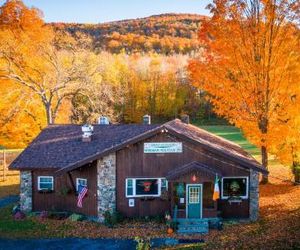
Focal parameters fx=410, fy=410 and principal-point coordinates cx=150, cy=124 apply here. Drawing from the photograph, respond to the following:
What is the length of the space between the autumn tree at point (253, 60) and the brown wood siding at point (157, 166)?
4.98 m

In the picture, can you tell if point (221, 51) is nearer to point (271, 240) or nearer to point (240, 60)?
point (240, 60)

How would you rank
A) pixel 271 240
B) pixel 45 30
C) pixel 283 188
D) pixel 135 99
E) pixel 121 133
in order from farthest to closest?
1. pixel 135 99
2. pixel 45 30
3. pixel 283 188
4. pixel 121 133
5. pixel 271 240

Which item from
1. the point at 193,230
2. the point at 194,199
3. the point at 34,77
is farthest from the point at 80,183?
the point at 34,77

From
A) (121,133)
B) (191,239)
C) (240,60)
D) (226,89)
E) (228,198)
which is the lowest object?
(191,239)

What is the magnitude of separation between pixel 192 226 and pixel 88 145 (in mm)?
8084

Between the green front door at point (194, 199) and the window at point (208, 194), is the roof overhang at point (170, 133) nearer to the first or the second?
the window at point (208, 194)

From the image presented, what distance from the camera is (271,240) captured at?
62.6 ft

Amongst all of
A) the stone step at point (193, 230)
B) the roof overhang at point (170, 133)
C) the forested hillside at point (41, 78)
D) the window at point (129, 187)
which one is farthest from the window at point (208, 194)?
the forested hillside at point (41, 78)

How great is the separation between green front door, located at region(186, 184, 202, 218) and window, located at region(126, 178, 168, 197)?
4.52 feet

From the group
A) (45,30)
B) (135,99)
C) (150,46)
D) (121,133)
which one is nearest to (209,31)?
(121,133)

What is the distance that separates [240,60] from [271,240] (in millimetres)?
11483

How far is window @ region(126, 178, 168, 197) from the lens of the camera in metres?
22.7

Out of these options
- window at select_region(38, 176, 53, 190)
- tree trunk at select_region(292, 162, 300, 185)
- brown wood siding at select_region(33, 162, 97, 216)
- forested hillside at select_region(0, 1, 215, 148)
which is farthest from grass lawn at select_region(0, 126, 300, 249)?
forested hillside at select_region(0, 1, 215, 148)

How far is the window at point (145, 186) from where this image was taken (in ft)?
74.5
